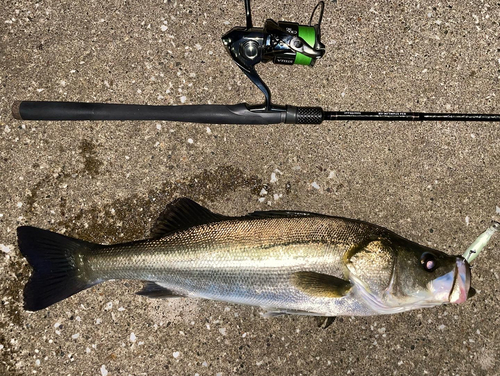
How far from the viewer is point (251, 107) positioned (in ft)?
8.68

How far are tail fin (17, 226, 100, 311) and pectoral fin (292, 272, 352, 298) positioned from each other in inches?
54.4

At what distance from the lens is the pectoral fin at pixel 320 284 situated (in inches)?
93.1

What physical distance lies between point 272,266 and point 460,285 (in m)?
1.21

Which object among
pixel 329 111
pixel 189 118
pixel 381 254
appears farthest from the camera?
pixel 329 111

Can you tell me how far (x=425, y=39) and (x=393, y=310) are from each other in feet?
6.97

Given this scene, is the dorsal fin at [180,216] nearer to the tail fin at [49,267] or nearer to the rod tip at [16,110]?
the tail fin at [49,267]

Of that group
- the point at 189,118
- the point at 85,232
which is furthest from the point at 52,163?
the point at 189,118

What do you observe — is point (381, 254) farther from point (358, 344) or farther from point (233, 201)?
point (233, 201)

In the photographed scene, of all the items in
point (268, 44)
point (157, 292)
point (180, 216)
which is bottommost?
point (157, 292)

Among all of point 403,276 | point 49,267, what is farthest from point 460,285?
point 49,267

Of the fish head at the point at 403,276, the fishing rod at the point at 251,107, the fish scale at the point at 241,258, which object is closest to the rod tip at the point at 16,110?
the fishing rod at the point at 251,107

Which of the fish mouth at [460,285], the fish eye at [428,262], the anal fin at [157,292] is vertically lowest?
the anal fin at [157,292]

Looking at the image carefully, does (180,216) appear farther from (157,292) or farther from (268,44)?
(268,44)

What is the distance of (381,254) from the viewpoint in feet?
7.86
